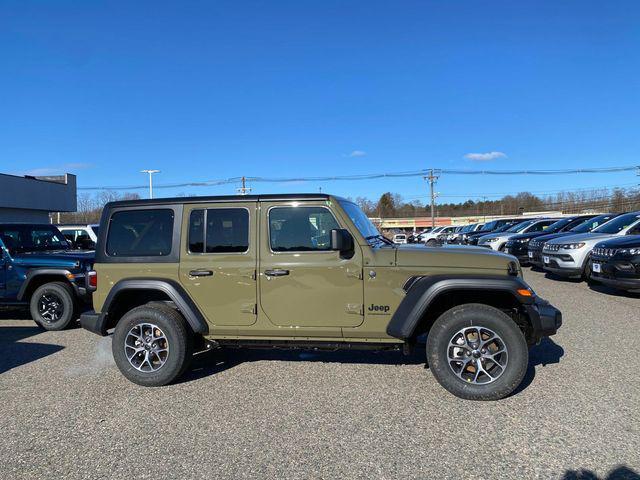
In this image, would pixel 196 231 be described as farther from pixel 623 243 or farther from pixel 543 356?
pixel 623 243

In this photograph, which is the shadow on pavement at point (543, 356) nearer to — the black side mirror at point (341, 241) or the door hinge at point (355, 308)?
the door hinge at point (355, 308)

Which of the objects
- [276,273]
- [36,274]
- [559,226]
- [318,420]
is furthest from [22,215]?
[318,420]

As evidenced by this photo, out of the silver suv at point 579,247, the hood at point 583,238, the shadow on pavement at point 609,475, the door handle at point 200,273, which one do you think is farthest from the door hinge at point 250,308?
the hood at point 583,238

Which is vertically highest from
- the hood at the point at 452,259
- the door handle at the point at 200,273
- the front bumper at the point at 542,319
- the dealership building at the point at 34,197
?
the dealership building at the point at 34,197

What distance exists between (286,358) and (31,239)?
6036 millimetres

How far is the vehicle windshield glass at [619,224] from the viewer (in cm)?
1067

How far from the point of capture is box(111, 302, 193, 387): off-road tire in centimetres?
439

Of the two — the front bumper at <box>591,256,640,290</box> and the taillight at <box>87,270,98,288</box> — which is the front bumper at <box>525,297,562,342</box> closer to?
the taillight at <box>87,270,98,288</box>

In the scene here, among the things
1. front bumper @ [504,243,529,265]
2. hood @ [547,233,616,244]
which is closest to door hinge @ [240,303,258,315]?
hood @ [547,233,616,244]

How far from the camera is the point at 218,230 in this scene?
14.9ft

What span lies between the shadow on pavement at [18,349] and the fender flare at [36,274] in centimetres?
62

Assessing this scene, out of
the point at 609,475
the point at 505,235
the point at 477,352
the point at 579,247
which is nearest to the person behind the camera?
the point at 609,475

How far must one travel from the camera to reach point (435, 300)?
13.5ft

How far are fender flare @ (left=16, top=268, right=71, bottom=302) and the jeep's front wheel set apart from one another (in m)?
6.03
